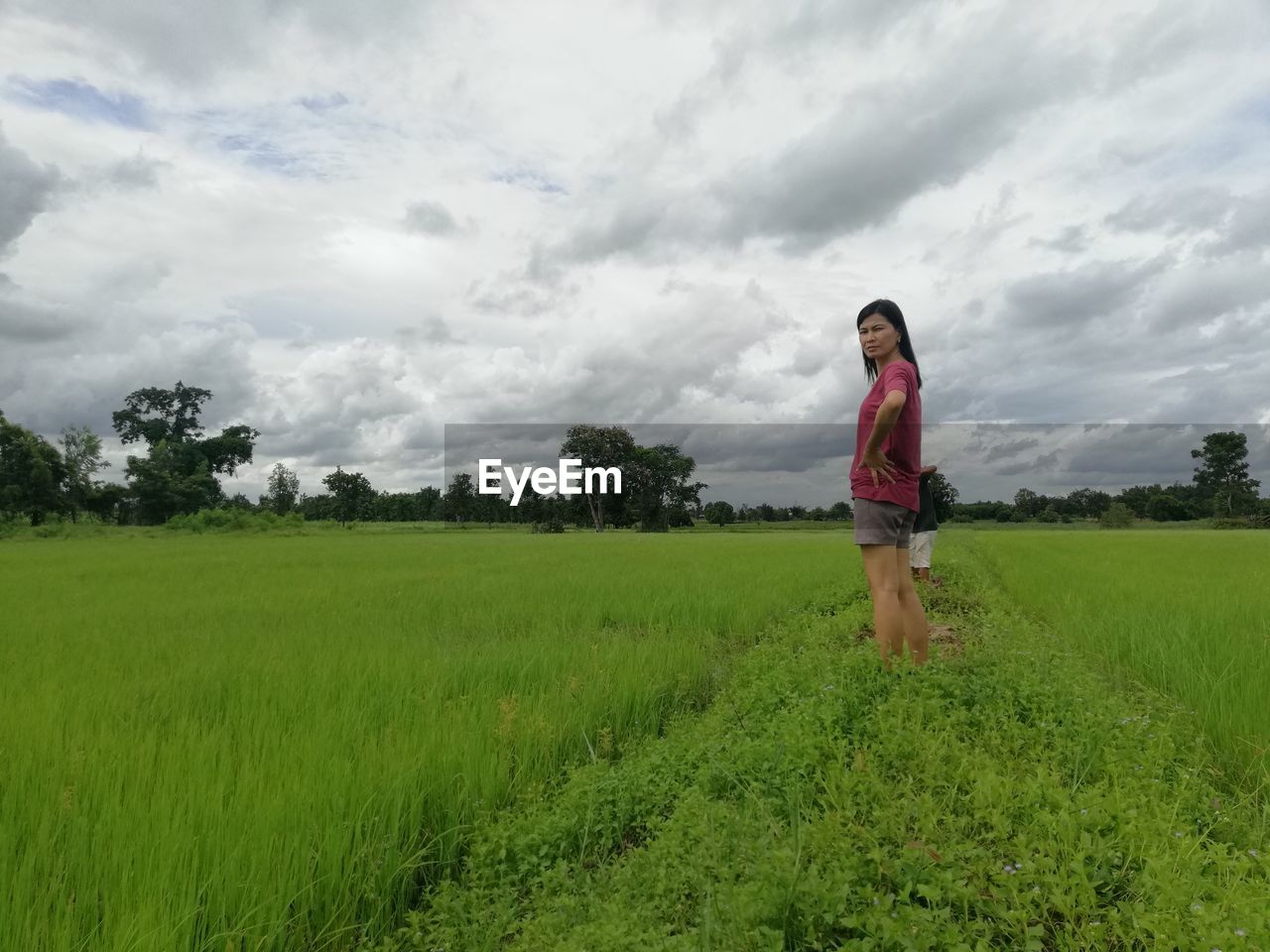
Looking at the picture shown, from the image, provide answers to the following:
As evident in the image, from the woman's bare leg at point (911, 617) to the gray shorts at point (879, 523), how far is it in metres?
0.17

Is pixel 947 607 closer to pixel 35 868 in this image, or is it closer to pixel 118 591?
pixel 35 868

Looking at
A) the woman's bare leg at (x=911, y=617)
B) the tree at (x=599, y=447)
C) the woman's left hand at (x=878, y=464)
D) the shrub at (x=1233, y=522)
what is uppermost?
the tree at (x=599, y=447)

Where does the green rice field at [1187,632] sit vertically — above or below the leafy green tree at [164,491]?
below

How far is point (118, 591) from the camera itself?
9.59 m

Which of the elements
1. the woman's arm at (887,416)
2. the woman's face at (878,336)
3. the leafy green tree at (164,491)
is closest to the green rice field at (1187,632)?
the woman's arm at (887,416)

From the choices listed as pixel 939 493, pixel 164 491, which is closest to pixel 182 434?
pixel 164 491

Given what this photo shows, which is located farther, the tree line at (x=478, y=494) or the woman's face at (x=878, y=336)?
the tree line at (x=478, y=494)

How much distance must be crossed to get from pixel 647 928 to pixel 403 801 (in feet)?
4.16

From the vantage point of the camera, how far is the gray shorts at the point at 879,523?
396cm

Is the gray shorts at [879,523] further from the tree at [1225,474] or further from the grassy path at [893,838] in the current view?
the tree at [1225,474]

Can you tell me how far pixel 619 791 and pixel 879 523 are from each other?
203 centimetres

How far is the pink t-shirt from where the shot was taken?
3.97m

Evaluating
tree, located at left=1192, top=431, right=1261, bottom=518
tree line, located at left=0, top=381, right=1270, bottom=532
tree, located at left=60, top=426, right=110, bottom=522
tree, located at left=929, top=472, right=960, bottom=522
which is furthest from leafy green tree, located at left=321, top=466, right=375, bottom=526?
tree, located at left=1192, top=431, right=1261, bottom=518

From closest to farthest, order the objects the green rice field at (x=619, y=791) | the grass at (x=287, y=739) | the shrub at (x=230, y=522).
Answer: the green rice field at (x=619, y=791), the grass at (x=287, y=739), the shrub at (x=230, y=522)
